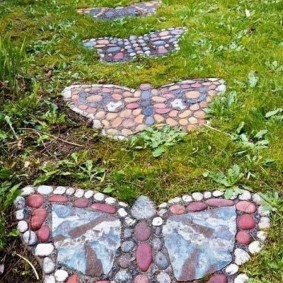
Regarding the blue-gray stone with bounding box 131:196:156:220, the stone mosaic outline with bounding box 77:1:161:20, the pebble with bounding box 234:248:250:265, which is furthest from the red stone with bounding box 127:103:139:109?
the stone mosaic outline with bounding box 77:1:161:20

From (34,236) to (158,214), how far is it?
0.83 meters

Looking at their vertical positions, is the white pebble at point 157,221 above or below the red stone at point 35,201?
above

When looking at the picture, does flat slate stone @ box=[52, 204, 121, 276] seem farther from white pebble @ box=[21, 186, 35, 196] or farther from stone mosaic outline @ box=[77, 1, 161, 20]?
stone mosaic outline @ box=[77, 1, 161, 20]

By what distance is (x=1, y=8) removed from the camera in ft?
22.7

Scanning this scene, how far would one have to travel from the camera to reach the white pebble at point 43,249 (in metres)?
2.83

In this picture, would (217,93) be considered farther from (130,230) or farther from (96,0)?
(96,0)

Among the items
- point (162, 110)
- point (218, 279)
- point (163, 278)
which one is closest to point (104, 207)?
point (163, 278)

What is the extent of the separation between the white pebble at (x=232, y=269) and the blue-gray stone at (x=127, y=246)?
597 mm

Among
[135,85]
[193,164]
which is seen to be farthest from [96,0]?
[193,164]

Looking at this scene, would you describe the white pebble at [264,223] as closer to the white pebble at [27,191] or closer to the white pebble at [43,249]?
the white pebble at [43,249]

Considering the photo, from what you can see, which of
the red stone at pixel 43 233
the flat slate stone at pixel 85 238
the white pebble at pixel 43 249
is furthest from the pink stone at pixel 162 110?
the white pebble at pixel 43 249

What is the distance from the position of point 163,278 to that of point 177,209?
1.75 feet

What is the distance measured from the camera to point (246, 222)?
2932mm

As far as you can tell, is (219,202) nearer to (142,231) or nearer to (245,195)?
(245,195)
